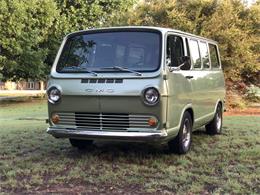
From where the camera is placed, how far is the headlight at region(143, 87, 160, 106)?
644cm

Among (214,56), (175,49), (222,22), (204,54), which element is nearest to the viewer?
(175,49)

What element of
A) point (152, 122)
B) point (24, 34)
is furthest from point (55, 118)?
point (24, 34)

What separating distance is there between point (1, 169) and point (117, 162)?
1701 millimetres

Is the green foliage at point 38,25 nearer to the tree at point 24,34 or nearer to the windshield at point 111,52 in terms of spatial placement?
the tree at point 24,34

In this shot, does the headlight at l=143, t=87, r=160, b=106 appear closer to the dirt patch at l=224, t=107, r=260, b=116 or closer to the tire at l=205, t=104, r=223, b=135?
the tire at l=205, t=104, r=223, b=135

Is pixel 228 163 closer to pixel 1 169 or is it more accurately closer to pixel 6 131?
pixel 1 169

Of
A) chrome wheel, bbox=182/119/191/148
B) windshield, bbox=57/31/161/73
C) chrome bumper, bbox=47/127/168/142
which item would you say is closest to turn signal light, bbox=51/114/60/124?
chrome bumper, bbox=47/127/168/142

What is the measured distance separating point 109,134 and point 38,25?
18.1m

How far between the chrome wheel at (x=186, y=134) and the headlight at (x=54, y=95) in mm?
2146

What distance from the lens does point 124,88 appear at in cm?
654

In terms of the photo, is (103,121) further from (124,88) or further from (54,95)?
(54,95)

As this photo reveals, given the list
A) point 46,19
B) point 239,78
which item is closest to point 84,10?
point 46,19

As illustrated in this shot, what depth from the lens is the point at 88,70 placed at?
276 inches

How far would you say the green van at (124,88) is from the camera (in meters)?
6.52
